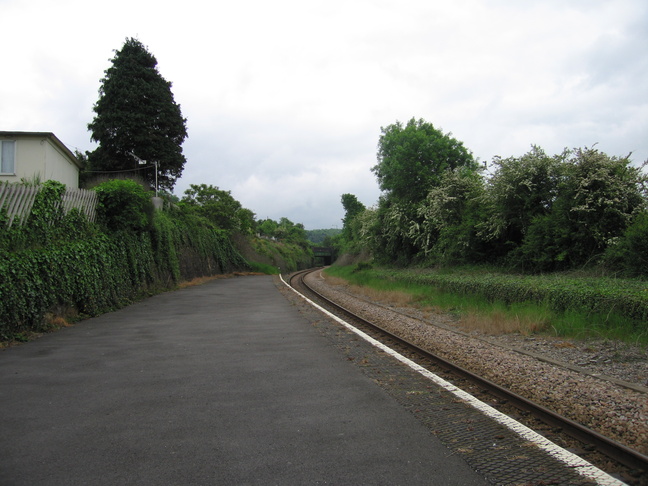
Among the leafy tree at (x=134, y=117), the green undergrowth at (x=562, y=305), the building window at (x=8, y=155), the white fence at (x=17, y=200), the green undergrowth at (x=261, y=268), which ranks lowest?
the green undergrowth at (x=261, y=268)

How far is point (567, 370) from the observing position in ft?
21.8

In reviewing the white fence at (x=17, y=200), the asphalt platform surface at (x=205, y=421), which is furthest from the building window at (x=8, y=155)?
the asphalt platform surface at (x=205, y=421)

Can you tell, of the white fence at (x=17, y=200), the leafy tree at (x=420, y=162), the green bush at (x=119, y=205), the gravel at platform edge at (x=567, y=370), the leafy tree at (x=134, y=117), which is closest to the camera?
the gravel at platform edge at (x=567, y=370)

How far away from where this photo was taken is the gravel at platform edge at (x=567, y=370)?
461cm

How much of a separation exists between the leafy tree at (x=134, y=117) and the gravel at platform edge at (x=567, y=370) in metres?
33.3

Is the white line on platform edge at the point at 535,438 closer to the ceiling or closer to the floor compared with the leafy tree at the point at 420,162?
closer to the floor

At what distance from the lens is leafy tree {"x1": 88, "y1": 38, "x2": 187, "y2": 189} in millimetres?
36906

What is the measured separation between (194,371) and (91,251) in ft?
27.4

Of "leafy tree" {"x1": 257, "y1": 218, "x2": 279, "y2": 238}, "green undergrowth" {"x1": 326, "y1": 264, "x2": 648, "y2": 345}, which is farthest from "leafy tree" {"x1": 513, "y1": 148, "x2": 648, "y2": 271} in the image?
"leafy tree" {"x1": 257, "y1": 218, "x2": 279, "y2": 238}

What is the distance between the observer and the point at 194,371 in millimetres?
6531

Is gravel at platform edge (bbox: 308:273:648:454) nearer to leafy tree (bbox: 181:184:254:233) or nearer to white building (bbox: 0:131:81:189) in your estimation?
white building (bbox: 0:131:81:189)

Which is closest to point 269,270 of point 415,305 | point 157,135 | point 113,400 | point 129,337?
point 157,135

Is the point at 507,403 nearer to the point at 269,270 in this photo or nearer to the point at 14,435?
the point at 14,435

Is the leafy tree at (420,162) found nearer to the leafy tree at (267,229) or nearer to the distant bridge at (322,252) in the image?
the leafy tree at (267,229)
